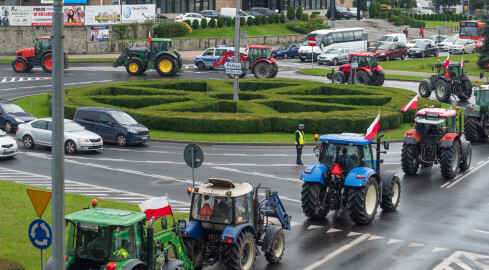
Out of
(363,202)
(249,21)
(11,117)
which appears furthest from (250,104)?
(249,21)

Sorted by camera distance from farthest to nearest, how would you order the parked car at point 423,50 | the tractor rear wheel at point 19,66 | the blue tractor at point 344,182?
the parked car at point 423,50 < the tractor rear wheel at point 19,66 < the blue tractor at point 344,182

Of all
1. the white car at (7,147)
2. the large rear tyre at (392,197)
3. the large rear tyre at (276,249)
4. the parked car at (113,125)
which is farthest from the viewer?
the parked car at (113,125)

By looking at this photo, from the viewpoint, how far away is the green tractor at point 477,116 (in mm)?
34500

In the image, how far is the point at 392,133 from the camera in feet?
120

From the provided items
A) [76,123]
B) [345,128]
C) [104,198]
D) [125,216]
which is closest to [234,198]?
[125,216]

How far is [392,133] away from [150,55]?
1004 inches

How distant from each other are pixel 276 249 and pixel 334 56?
52584mm

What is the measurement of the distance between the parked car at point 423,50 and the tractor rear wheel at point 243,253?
6225cm

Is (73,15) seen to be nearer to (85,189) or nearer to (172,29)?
(172,29)

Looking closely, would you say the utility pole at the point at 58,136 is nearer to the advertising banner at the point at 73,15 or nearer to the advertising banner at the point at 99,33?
the advertising banner at the point at 73,15

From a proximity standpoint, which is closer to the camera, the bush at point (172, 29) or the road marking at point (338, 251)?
the road marking at point (338, 251)

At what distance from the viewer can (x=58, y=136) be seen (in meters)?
11.5

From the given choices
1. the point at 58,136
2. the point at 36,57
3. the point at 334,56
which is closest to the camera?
the point at 58,136

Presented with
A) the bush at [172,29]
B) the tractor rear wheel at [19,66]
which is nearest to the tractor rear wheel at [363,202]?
the tractor rear wheel at [19,66]
